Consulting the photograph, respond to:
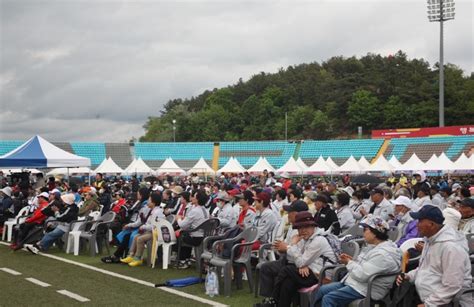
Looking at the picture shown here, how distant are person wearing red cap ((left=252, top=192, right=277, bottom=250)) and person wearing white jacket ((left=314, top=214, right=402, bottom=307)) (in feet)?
9.88

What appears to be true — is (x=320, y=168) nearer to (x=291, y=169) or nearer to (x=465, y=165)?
(x=291, y=169)

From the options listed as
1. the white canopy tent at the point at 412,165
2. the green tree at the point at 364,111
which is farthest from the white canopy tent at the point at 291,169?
the green tree at the point at 364,111

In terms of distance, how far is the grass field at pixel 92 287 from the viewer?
678 centimetres

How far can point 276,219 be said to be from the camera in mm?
8180

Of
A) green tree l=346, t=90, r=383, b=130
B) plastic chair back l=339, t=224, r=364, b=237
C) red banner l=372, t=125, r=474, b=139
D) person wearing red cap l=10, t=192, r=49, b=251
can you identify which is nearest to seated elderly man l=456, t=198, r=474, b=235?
plastic chair back l=339, t=224, r=364, b=237

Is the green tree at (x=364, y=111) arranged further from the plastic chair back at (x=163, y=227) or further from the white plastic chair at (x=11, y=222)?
the plastic chair back at (x=163, y=227)

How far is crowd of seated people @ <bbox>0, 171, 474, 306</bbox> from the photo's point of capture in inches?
172

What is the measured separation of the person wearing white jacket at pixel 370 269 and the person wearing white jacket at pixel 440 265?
37cm

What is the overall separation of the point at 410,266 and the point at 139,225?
5902mm

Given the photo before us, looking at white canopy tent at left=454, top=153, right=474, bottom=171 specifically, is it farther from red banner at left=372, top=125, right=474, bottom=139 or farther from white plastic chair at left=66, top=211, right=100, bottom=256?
white plastic chair at left=66, top=211, right=100, bottom=256

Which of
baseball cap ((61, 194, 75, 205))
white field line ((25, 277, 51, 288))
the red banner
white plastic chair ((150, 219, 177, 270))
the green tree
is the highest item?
the green tree

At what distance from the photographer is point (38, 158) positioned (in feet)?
50.1

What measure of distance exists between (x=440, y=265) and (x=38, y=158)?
13.4 meters

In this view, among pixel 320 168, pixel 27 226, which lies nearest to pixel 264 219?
pixel 27 226
